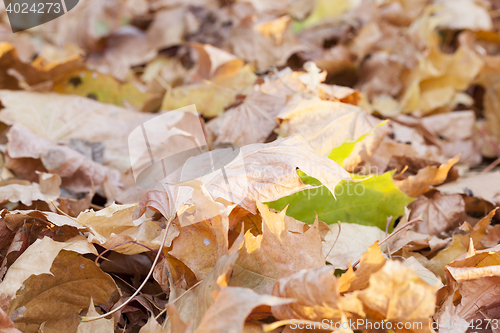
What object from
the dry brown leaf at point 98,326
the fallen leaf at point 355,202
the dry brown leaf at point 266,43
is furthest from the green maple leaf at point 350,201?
the dry brown leaf at point 266,43

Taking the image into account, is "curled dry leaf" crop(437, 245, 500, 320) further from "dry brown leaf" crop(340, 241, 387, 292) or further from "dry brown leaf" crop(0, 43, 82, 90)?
"dry brown leaf" crop(0, 43, 82, 90)

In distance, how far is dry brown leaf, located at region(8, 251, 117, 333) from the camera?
0.71m

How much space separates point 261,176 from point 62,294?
1.66 feet

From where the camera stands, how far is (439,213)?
1.00 meters

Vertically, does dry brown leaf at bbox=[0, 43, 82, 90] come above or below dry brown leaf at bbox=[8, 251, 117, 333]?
above

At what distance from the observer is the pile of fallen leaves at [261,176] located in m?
0.68

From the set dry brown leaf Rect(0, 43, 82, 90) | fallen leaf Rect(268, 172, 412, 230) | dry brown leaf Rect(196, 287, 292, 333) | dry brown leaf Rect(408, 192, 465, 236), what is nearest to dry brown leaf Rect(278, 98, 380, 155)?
fallen leaf Rect(268, 172, 412, 230)

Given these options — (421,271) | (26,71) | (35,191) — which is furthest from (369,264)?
(26,71)

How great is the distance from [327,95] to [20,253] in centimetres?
93

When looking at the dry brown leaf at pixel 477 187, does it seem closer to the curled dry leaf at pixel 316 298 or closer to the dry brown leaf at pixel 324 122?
the dry brown leaf at pixel 324 122

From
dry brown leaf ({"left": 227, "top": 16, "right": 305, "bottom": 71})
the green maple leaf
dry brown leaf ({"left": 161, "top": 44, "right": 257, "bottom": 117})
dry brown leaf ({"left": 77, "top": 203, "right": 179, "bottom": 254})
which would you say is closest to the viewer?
dry brown leaf ({"left": 77, "top": 203, "right": 179, "bottom": 254})

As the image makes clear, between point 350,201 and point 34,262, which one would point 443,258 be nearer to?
point 350,201

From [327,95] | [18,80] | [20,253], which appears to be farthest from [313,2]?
[20,253]

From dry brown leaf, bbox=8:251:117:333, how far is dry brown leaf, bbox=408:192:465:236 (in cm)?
83
